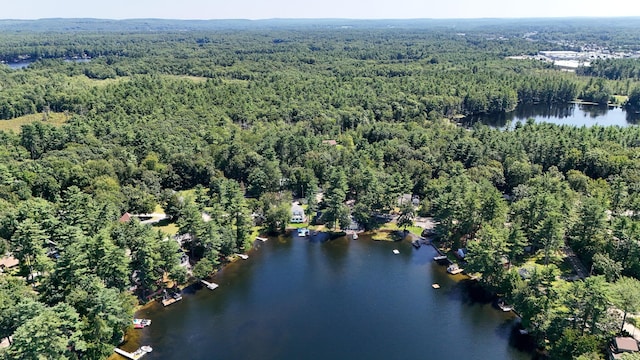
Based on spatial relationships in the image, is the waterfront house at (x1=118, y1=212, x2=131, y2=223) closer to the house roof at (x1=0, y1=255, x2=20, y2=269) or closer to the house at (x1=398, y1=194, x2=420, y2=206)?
the house roof at (x1=0, y1=255, x2=20, y2=269)

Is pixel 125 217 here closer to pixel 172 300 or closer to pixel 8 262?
pixel 8 262

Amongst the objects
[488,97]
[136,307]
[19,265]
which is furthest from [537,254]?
[488,97]

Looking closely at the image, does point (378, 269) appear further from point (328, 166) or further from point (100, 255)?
point (100, 255)

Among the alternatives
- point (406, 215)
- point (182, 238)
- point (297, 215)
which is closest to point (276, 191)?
point (297, 215)

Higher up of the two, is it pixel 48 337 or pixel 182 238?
pixel 48 337

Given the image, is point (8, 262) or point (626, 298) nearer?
point (626, 298)

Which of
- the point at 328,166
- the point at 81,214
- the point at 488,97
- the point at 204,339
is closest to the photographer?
the point at 204,339
